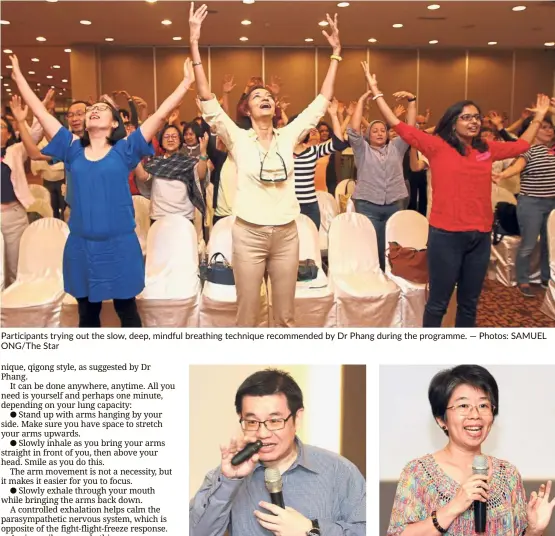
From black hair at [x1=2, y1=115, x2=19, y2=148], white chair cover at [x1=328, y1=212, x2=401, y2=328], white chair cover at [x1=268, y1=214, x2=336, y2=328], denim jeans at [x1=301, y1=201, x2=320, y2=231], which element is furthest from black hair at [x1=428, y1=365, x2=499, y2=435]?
black hair at [x1=2, y1=115, x2=19, y2=148]

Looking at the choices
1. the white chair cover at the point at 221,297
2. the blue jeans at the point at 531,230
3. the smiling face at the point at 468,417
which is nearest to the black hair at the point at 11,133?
the white chair cover at the point at 221,297

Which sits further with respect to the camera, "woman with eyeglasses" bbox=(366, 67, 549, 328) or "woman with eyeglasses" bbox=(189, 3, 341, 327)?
"woman with eyeglasses" bbox=(366, 67, 549, 328)

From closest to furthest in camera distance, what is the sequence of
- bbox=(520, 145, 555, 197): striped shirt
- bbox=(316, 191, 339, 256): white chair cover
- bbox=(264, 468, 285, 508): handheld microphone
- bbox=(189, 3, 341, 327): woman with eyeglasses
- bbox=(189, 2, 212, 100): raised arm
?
bbox=(264, 468, 285, 508): handheld microphone
bbox=(189, 2, 212, 100): raised arm
bbox=(189, 3, 341, 327): woman with eyeglasses
bbox=(316, 191, 339, 256): white chair cover
bbox=(520, 145, 555, 197): striped shirt

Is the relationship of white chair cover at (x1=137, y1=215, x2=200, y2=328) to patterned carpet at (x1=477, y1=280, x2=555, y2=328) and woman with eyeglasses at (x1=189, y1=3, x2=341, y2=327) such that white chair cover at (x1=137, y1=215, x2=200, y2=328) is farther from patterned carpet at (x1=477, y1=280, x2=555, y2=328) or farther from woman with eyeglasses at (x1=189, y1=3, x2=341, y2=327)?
patterned carpet at (x1=477, y1=280, x2=555, y2=328)

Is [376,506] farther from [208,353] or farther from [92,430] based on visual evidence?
[92,430]

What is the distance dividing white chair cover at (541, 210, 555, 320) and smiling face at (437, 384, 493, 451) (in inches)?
16.0

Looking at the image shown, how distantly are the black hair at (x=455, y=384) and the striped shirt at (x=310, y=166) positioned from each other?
1.10 meters

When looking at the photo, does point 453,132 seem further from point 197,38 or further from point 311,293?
point 197,38

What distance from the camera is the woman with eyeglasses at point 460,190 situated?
215 cm

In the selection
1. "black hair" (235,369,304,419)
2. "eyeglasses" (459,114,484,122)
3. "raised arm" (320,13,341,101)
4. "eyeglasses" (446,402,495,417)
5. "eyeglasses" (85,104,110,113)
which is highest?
"raised arm" (320,13,341,101)

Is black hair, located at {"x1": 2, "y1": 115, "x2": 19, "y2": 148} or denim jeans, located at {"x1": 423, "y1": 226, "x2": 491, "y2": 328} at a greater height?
black hair, located at {"x1": 2, "y1": 115, "x2": 19, "y2": 148}

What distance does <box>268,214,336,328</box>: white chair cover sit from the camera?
1.96 metres

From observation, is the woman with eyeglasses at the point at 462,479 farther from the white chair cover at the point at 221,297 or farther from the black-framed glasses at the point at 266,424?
the white chair cover at the point at 221,297

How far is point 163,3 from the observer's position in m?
1.81
